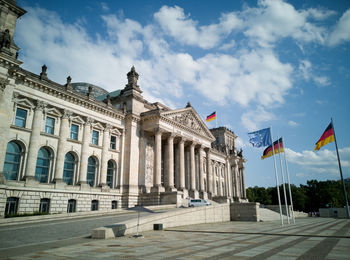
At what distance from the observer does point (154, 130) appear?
4469 centimetres

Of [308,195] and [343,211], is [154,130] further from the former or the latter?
[308,195]

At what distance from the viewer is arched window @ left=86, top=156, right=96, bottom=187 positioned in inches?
1507

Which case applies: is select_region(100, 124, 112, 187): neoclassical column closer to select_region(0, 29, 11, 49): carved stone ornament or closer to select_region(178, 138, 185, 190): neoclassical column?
select_region(178, 138, 185, 190): neoclassical column

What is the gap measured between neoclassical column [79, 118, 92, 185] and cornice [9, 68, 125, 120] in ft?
8.43

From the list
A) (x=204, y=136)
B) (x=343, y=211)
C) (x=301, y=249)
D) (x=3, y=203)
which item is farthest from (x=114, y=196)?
(x=343, y=211)

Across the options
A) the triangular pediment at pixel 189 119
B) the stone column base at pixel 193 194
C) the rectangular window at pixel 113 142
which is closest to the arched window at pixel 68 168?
the rectangular window at pixel 113 142

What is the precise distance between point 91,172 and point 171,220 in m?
20.1

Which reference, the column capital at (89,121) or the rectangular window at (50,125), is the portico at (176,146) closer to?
the column capital at (89,121)

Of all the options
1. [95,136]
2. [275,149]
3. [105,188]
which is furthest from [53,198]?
[275,149]

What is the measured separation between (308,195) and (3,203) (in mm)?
113541

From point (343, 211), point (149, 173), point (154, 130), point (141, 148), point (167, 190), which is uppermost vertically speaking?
point (154, 130)

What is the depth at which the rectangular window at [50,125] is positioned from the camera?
33594 mm

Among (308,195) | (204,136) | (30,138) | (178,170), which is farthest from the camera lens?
(308,195)

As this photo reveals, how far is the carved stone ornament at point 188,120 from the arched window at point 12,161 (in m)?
26.0
